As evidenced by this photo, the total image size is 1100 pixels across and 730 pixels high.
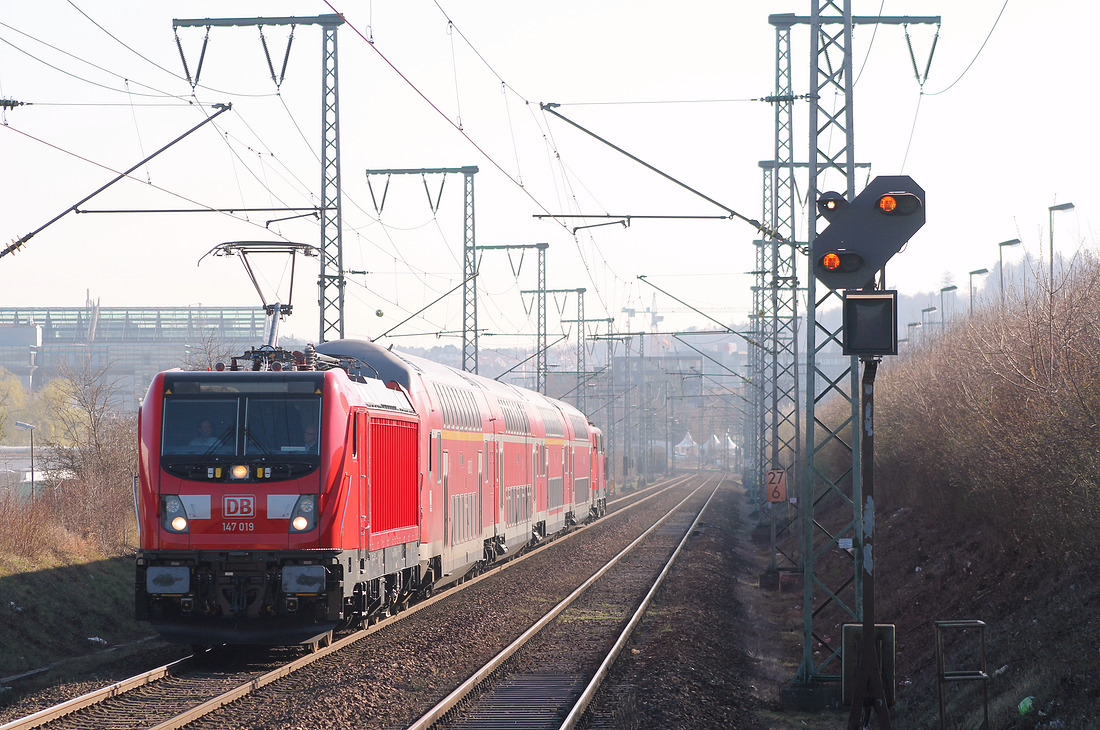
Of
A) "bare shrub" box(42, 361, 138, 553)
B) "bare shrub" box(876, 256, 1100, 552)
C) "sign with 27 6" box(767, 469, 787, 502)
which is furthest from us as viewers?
"sign with 27 6" box(767, 469, 787, 502)

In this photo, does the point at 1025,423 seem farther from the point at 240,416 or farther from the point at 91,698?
the point at 91,698

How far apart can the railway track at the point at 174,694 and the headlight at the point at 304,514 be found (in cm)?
161

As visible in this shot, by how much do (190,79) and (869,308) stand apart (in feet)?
48.6

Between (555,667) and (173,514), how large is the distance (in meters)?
5.13

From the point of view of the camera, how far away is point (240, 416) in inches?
520

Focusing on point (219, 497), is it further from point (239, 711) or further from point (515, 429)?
point (515, 429)

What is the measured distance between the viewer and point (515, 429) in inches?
1088

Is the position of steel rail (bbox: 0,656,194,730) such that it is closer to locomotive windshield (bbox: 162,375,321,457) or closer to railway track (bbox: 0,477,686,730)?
railway track (bbox: 0,477,686,730)

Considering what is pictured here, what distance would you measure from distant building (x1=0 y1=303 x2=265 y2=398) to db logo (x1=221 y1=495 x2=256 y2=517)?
118005 mm

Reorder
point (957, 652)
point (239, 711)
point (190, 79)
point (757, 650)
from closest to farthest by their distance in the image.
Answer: point (239, 711)
point (957, 652)
point (757, 650)
point (190, 79)

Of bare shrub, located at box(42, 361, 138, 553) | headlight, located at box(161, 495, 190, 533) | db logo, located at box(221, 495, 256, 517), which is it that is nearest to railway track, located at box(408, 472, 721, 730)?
db logo, located at box(221, 495, 256, 517)

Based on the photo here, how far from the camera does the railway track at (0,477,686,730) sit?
10.1 m

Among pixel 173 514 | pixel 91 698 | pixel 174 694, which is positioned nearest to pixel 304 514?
pixel 173 514

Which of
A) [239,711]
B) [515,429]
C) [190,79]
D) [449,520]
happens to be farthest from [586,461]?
[239,711]
